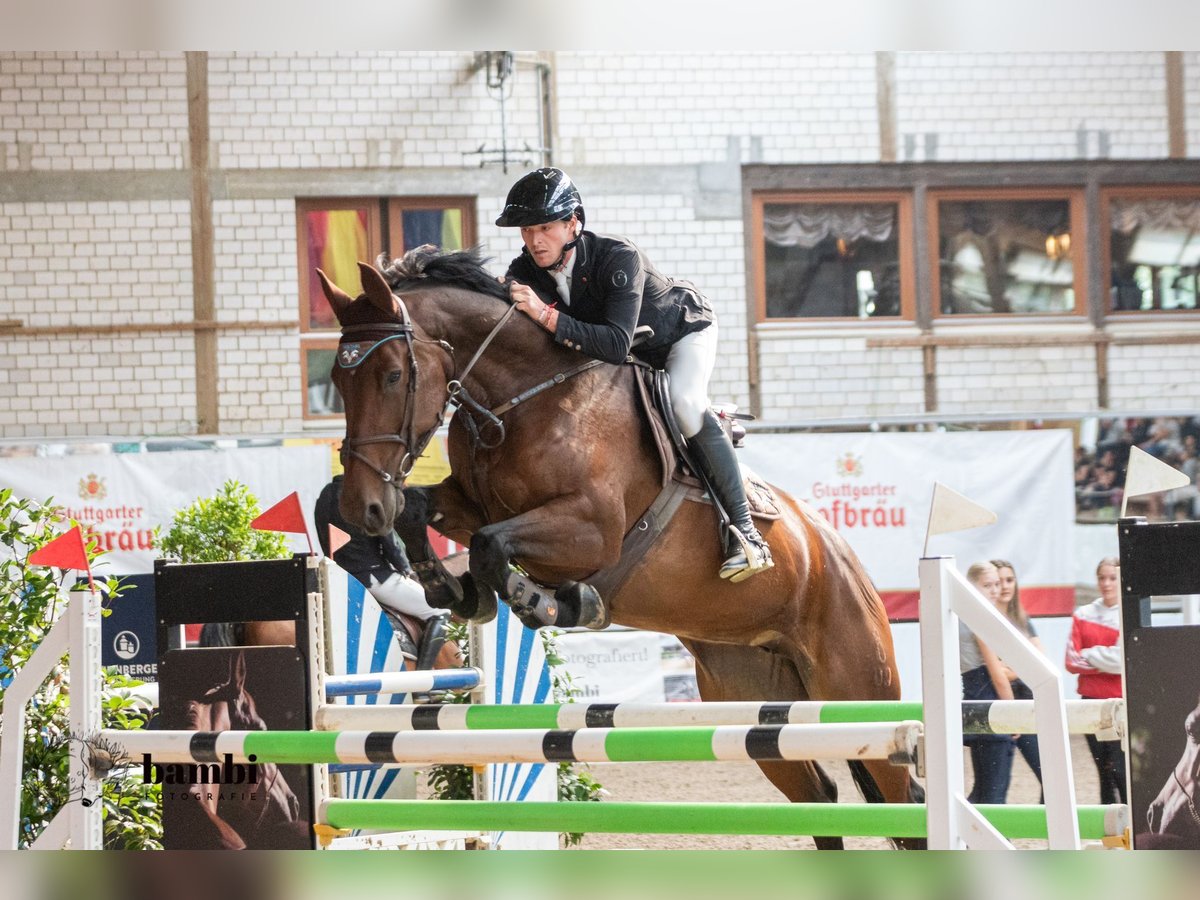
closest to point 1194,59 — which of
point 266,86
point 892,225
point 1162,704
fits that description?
point 892,225

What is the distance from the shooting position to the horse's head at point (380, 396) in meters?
3.38

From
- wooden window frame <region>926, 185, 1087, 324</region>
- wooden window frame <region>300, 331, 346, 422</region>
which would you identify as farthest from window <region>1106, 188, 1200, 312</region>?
wooden window frame <region>300, 331, 346, 422</region>

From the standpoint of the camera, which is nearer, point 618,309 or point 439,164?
point 618,309

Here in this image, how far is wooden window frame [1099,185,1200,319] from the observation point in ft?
34.4

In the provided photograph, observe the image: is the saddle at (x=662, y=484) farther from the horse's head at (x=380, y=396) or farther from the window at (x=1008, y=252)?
the window at (x=1008, y=252)

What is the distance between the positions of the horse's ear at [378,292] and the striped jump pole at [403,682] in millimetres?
1157

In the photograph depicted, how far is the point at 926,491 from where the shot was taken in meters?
9.18

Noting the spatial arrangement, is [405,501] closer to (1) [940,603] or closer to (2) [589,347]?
(2) [589,347]

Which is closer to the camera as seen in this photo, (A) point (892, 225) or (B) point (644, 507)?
(B) point (644, 507)

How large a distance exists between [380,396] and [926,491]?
6288mm

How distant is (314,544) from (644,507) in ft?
16.9

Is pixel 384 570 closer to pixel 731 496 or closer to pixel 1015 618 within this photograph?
pixel 731 496

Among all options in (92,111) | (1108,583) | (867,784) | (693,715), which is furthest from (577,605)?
(92,111)

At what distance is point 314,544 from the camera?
855 cm
